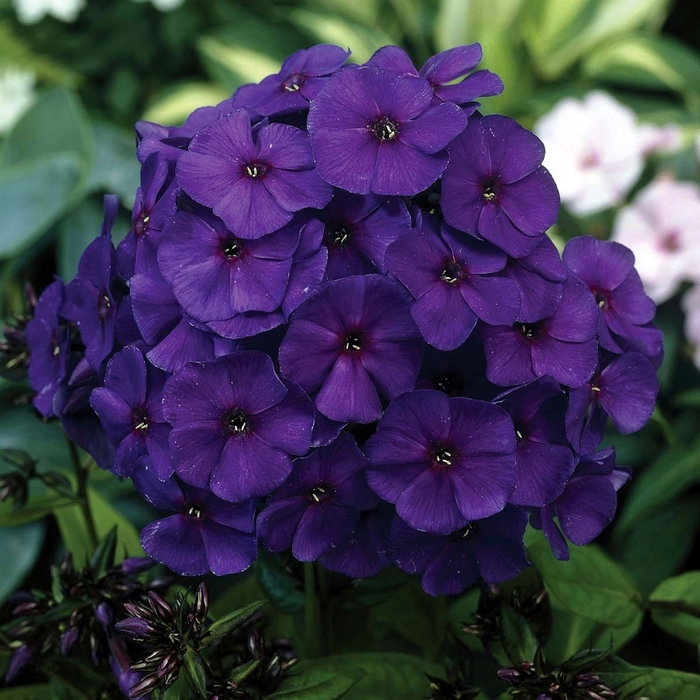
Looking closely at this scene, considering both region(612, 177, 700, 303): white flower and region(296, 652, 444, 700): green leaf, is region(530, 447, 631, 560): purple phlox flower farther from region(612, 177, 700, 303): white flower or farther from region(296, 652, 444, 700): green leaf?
region(612, 177, 700, 303): white flower

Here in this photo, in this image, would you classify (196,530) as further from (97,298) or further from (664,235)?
(664,235)

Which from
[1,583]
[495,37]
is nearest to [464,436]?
[1,583]

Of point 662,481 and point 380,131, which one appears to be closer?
point 380,131

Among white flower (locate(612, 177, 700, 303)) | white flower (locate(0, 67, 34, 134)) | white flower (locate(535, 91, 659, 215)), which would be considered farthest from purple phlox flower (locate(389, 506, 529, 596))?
white flower (locate(0, 67, 34, 134))

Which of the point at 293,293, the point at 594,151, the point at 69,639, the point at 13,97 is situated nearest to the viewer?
the point at 293,293

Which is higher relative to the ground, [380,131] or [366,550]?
[380,131]

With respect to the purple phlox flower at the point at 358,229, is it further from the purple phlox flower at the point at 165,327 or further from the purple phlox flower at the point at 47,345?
the purple phlox flower at the point at 47,345

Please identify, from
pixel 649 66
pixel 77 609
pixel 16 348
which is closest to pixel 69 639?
pixel 77 609
